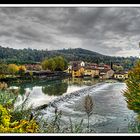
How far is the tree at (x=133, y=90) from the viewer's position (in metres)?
4.14

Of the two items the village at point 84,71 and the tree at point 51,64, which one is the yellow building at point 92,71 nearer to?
the village at point 84,71

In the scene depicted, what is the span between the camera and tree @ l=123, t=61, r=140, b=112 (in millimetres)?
4145

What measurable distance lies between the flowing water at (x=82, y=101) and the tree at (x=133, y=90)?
0.06 metres

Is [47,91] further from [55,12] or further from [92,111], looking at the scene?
[55,12]

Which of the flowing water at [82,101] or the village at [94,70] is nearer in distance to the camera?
the flowing water at [82,101]

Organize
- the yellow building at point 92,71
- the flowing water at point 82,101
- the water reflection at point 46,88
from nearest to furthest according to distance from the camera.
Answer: the flowing water at point 82,101 < the water reflection at point 46,88 < the yellow building at point 92,71

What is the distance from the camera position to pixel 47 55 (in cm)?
419

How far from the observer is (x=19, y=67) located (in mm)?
4305

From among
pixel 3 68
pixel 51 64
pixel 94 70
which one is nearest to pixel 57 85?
pixel 51 64

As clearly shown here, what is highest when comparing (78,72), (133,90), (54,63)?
(54,63)

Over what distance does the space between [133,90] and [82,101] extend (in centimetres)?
60

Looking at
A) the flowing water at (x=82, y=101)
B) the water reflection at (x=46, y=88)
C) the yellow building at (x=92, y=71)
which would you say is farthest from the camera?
the yellow building at (x=92, y=71)

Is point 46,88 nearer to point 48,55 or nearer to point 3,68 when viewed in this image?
point 48,55

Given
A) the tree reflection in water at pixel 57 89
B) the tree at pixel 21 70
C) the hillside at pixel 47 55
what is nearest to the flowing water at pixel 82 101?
the tree reflection in water at pixel 57 89
